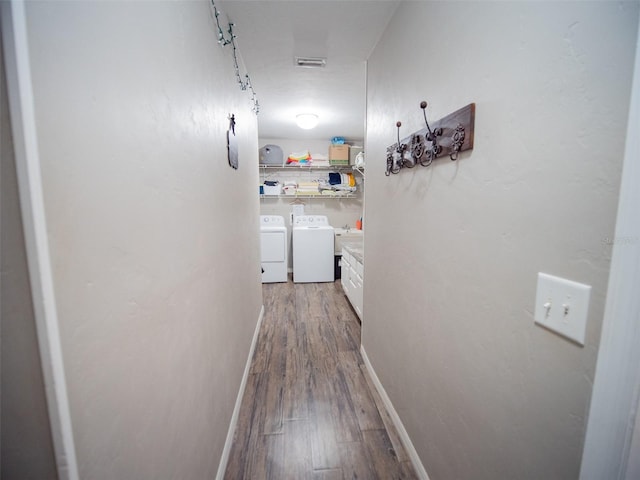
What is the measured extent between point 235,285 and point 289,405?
0.87m

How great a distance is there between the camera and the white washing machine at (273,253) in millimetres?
4059

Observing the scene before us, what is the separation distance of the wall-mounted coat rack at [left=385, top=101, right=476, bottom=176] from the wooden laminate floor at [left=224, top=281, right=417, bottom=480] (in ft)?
4.88

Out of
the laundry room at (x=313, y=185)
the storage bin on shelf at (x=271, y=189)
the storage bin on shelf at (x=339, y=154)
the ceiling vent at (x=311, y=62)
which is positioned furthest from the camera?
the storage bin on shelf at (x=271, y=189)

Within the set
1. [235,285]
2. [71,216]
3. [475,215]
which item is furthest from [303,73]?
[71,216]

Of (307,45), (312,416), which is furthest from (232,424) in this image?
(307,45)

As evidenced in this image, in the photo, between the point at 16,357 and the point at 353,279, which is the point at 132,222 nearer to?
the point at 16,357

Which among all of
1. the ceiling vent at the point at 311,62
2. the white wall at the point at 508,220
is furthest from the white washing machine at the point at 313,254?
the white wall at the point at 508,220

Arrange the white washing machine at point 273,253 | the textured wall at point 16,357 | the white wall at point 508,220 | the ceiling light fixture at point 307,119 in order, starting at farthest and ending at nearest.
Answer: the white washing machine at point 273,253
the ceiling light fixture at point 307,119
the white wall at point 508,220
the textured wall at point 16,357

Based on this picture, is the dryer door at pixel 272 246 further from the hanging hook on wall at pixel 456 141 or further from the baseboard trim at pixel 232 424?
the hanging hook on wall at pixel 456 141

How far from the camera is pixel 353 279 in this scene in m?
3.00

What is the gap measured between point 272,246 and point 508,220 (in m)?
3.61

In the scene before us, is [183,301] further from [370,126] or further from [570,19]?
[370,126]

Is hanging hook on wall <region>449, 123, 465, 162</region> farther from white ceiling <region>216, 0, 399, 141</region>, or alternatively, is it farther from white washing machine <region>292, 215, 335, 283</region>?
white washing machine <region>292, 215, 335, 283</region>

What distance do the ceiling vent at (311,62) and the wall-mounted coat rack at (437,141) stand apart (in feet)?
3.32
